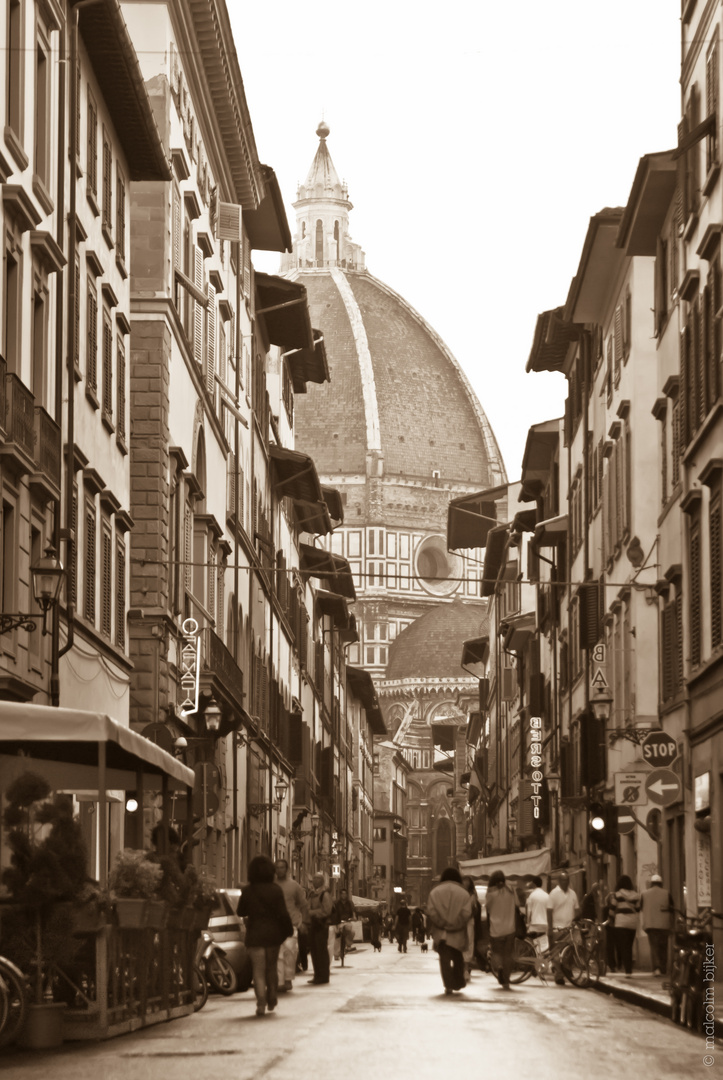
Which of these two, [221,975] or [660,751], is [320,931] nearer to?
[221,975]

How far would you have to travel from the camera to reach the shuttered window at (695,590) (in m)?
28.1

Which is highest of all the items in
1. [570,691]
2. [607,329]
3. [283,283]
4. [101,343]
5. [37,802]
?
[283,283]

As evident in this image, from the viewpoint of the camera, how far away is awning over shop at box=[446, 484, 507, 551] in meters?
86.1

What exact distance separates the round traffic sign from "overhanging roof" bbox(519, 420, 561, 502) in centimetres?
2980

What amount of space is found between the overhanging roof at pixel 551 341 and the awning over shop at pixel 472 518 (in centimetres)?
3174

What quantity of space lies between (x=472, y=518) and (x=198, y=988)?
7042 cm

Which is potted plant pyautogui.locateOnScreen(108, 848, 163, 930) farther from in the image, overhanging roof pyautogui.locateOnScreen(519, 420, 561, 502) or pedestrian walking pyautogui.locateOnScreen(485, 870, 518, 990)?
overhanging roof pyautogui.locateOnScreen(519, 420, 561, 502)

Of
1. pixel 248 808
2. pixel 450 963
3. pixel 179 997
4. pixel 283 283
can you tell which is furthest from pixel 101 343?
pixel 283 283

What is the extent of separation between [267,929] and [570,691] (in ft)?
99.7

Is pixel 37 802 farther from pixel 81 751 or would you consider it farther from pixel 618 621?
pixel 618 621

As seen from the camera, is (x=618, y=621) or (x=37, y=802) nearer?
(x=37, y=802)

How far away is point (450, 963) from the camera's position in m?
24.6

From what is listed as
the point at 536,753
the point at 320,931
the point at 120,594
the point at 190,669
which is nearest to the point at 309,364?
the point at 536,753

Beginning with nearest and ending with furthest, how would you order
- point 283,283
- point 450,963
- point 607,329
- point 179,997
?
point 179,997 < point 450,963 < point 607,329 < point 283,283
